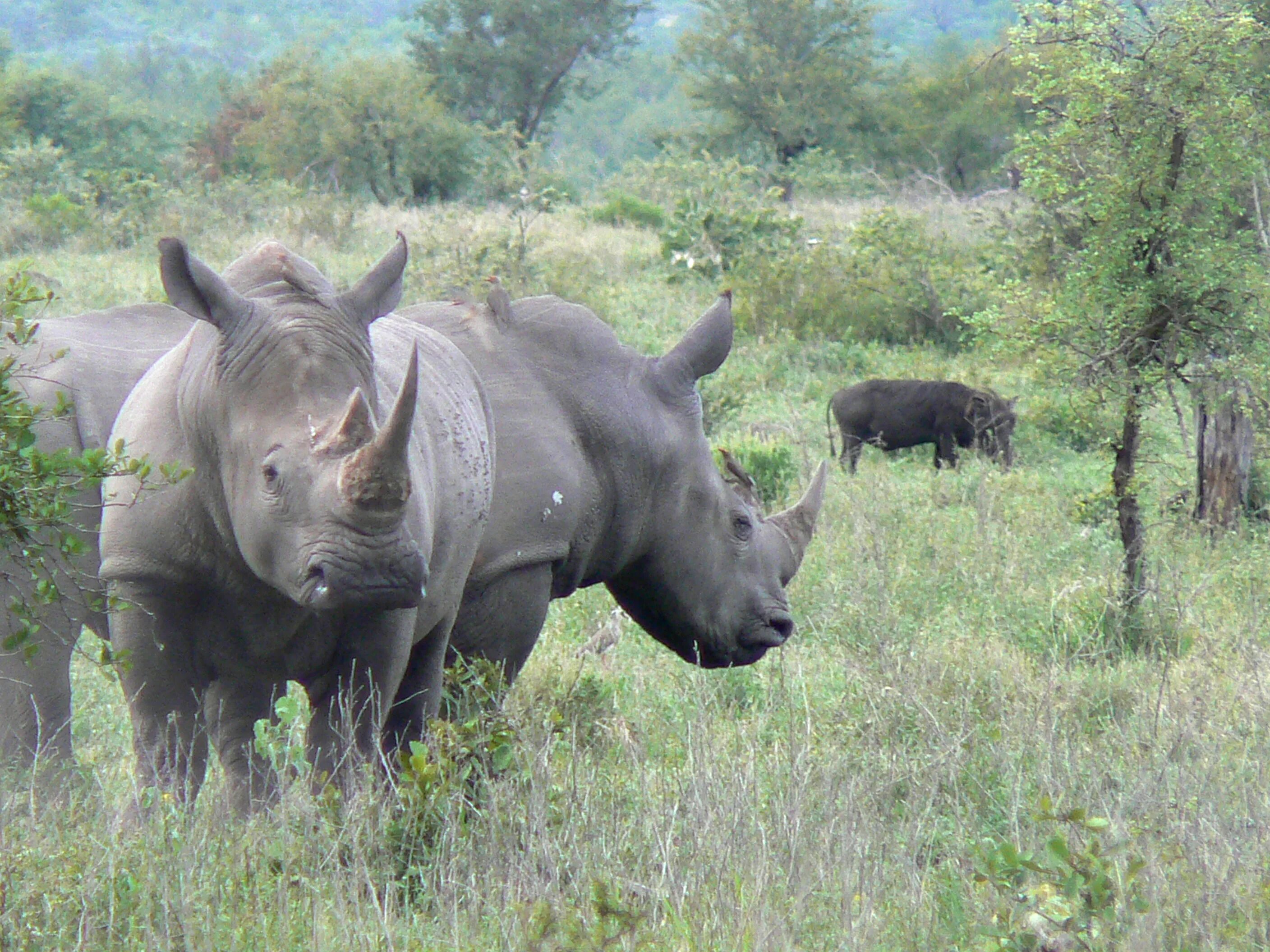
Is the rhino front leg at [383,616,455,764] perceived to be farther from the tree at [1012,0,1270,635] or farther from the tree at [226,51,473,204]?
the tree at [226,51,473,204]

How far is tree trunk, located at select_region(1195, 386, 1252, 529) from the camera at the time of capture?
9.40 meters

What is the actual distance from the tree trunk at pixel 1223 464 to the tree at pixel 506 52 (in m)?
31.7

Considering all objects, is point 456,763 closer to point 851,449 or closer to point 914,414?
point 851,449

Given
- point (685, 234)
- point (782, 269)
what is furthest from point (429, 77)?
point (782, 269)

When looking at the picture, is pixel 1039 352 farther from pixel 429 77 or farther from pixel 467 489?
pixel 429 77

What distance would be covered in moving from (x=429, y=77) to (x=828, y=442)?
2206 centimetres

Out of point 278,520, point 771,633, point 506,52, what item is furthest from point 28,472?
point 506,52

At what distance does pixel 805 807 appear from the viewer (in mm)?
A: 3781

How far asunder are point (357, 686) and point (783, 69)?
36.7 metres

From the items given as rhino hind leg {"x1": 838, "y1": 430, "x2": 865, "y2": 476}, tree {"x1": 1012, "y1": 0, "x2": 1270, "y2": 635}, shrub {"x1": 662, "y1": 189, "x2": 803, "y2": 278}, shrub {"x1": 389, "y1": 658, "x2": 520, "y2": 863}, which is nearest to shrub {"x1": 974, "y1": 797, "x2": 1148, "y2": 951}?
shrub {"x1": 389, "y1": 658, "x2": 520, "y2": 863}

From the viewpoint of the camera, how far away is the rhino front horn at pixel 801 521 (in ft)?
17.8

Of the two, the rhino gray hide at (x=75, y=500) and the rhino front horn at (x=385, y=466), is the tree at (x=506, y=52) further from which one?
the rhino front horn at (x=385, y=466)

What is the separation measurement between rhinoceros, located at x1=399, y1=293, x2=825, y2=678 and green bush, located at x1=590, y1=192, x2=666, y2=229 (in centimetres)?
1839

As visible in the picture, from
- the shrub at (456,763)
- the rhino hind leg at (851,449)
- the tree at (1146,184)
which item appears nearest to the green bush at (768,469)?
the rhino hind leg at (851,449)
